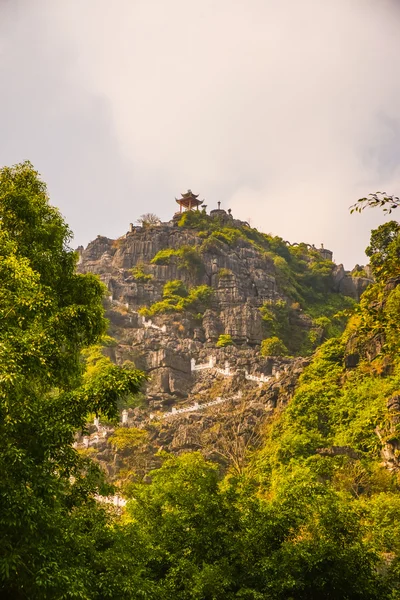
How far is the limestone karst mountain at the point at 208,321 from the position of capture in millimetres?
38219

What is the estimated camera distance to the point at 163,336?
60500 mm

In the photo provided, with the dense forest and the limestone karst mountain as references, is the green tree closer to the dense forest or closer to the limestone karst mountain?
the dense forest

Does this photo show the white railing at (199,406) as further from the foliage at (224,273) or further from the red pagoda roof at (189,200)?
the red pagoda roof at (189,200)

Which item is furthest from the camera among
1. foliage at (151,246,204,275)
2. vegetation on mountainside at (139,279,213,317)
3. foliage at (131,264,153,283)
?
foliage at (151,246,204,275)

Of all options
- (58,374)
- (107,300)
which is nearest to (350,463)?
(58,374)

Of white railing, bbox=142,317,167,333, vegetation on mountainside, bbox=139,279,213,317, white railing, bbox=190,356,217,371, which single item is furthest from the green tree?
vegetation on mountainside, bbox=139,279,213,317

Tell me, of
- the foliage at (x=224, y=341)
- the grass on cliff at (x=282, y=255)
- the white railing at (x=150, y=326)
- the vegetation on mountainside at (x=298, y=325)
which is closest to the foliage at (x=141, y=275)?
the grass on cliff at (x=282, y=255)

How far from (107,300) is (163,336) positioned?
1169cm

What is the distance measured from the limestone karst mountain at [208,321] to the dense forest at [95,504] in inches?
794

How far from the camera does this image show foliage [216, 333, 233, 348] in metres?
60.2

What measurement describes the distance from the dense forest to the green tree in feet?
0.07

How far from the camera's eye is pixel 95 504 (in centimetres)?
1048

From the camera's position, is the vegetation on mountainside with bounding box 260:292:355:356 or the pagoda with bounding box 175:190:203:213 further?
the pagoda with bounding box 175:190:203:213

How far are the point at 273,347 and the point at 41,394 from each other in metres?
50.8
